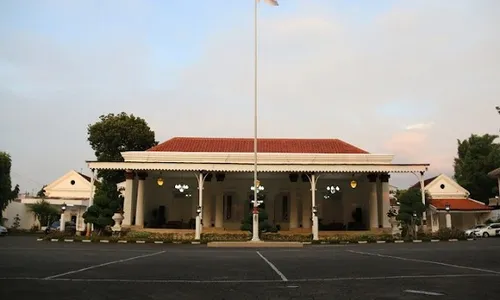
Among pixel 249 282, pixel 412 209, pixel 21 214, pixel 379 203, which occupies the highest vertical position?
pixel 379 203

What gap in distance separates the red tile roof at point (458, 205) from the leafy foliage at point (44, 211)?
37203mm

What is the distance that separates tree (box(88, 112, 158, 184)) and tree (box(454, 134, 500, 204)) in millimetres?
36089

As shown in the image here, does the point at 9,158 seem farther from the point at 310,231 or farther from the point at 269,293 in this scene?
the point at 269,293

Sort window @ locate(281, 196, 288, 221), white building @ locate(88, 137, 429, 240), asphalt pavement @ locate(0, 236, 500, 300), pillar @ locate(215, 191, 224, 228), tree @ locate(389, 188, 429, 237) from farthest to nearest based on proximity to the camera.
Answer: window @ locate(281, 196, 288, 221), pillar @ locate(215, 191, 224, 228), white building @ locate(88, 137, 429, 240), tree @ locate(389, 188, 429, 237), asphalt pavement @ locate(0, 236, 500, 300)

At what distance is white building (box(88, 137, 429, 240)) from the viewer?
29.8m

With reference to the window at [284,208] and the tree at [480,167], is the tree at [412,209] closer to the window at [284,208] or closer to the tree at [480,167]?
the window at [284,208]

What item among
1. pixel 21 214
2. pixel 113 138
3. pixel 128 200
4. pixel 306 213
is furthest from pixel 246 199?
pixel 21 214

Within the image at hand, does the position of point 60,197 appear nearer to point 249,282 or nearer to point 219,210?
point 219,210

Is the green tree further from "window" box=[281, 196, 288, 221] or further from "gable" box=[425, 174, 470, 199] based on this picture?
"gable" box=[425, 174, 470, 199]

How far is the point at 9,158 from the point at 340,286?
4311 centimetres

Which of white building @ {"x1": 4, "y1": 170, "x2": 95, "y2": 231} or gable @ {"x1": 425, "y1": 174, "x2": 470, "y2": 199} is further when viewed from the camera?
white building @ {"x1": 4, "y1": 170, "x2": 95, "y2": 231}

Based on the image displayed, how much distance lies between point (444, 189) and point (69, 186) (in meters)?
38.6

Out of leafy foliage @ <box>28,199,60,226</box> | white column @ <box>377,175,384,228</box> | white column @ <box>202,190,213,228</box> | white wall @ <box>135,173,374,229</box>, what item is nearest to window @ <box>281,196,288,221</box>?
white wall @ <box>135,173,374,229</box>

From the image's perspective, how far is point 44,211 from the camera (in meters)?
44.3
